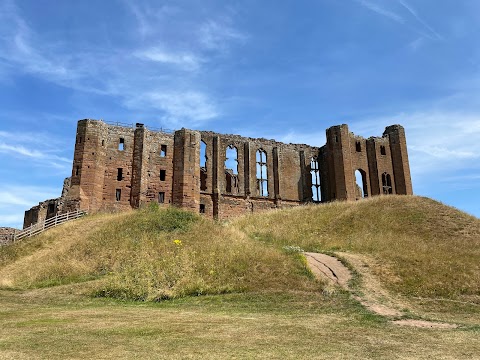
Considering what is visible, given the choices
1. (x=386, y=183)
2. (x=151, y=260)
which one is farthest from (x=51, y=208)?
(x=386, y=183)

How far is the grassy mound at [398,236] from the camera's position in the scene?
54.4 ft

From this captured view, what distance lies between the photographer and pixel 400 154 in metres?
45.8

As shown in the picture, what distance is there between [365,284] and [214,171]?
26892 millimetres

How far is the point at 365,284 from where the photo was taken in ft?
51.6

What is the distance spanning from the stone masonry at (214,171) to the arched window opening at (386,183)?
0.11 metres

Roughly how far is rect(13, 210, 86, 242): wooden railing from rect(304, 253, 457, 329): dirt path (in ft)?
63.2

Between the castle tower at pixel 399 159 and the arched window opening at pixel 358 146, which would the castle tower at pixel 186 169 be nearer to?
the arched window opening at pixel 358 146

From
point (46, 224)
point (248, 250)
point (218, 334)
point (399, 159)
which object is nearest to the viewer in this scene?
point (218, 334)

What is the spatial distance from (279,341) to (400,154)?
1638 inches

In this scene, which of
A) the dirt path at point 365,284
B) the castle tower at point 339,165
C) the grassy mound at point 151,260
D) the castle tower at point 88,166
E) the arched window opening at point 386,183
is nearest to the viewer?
the dirt path at point 365,284

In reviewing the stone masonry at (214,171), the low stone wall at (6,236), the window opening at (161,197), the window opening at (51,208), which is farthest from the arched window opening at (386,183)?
the low stone wall at (6,236)

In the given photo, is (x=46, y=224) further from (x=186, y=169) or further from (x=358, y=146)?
(x=358, y=146)

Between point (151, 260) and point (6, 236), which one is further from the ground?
point (6, 236)

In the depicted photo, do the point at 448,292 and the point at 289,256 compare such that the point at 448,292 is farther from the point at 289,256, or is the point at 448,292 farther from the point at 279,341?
the point at 279,341
